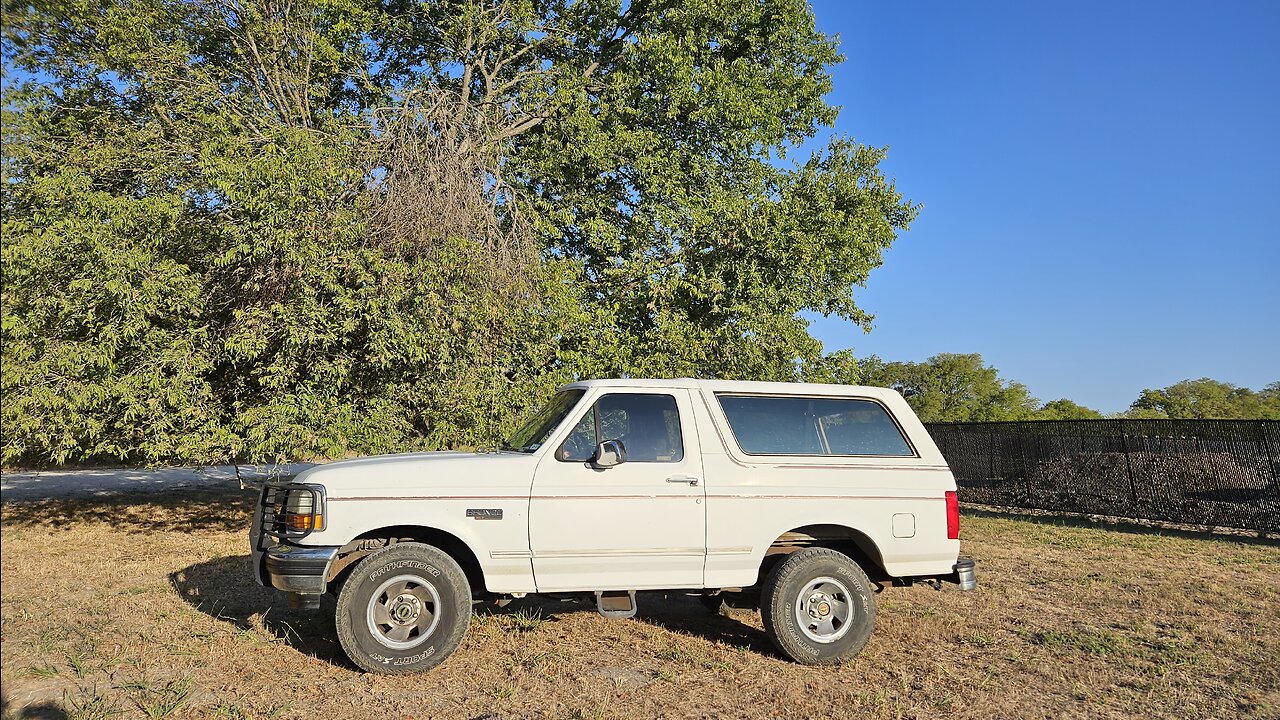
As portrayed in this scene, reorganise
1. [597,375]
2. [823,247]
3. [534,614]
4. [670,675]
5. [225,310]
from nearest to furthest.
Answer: [670,675] < [534,614] < [225,310] < [597,375] < [823,247]

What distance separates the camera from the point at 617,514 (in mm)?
5879

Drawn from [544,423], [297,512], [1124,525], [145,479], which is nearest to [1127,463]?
[1124,525]

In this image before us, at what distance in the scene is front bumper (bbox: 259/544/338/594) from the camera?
5434 mm

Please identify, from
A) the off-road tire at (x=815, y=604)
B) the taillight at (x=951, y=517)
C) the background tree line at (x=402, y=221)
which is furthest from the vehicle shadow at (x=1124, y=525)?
the off-road tire at (x=815, y=604)

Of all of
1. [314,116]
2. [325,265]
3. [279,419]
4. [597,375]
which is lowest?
[279,419]

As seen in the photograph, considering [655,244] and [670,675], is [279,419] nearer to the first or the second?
[670,675]

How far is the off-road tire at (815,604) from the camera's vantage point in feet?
19.6

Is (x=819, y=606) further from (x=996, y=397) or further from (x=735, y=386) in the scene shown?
(x=996, y=397)

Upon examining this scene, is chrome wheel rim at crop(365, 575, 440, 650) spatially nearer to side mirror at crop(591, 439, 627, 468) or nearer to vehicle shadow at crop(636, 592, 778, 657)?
side mirror at crop(591, 439, 627, 468)

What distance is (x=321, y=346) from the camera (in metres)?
9.64

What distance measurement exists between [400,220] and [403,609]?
592cm

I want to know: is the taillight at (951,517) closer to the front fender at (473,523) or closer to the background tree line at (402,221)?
the front fender at (473,523)

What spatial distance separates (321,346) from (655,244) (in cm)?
622

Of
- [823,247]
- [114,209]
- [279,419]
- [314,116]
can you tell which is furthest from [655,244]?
[114,209]
